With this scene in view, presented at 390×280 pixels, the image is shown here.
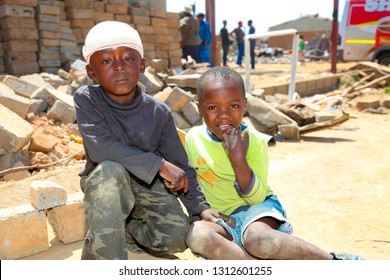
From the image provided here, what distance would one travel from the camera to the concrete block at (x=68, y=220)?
250cm

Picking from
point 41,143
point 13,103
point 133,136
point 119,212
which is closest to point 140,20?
point 13,103

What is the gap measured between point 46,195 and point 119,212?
0.80m

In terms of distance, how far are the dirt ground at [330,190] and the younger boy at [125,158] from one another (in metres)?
0.36

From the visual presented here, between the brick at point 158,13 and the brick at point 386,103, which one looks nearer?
the brick at point 386,103

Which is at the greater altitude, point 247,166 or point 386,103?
point 247,166

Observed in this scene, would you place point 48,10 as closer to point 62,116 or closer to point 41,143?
point 62,116

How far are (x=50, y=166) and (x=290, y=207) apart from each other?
2.31m

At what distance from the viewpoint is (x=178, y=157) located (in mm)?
2219

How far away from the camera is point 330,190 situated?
3.78 m

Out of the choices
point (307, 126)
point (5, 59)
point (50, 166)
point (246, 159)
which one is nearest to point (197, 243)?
point (246, 159)

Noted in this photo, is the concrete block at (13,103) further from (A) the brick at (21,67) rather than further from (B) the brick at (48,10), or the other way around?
(B) the brick at (48,10)

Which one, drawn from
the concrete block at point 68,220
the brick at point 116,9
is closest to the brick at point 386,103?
the brick at point 116,9

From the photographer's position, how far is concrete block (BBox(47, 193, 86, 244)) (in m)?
2.50

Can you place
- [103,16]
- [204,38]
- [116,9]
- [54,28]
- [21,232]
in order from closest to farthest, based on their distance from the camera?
[21,232]
[54,28]
[103,16]
[116,9]
[204,38]
